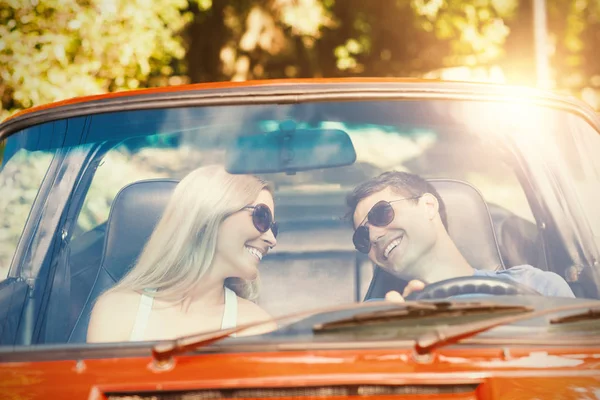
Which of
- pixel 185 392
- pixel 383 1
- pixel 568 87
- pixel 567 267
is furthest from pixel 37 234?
pixel 568 87

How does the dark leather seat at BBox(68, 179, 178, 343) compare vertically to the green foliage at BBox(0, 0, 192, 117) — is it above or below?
below

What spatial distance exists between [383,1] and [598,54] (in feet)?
18.6

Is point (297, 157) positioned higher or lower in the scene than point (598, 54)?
lower

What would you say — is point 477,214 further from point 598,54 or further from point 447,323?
point 598,54

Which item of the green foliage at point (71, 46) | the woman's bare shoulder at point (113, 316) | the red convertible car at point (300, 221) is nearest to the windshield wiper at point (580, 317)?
the red convertible car at point (300, 221)

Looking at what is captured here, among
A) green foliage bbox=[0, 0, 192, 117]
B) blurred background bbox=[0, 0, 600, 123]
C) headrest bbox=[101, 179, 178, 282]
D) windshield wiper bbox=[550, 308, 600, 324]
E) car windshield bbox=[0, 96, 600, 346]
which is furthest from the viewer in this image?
blurred background bbox=[0, 0, 600, 123]

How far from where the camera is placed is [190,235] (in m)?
2.21

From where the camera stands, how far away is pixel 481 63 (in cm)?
1239

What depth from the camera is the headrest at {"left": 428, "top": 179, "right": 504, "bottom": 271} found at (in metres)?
2.37

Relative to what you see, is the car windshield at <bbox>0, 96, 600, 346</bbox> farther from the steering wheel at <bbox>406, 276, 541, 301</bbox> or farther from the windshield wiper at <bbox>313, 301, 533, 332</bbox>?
the windshield wiper at <bbox>313, 301, 533, 332</bbox>

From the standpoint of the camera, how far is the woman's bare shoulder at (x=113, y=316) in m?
2.05

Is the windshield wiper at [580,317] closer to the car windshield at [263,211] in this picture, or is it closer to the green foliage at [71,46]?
the car windshield at [263,211]

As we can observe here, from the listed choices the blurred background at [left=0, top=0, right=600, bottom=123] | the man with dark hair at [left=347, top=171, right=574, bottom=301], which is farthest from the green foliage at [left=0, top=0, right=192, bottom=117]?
the man with dark hair at [left=347, top=171, right=574, bottom=301]

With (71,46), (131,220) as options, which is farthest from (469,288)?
(71,46)
